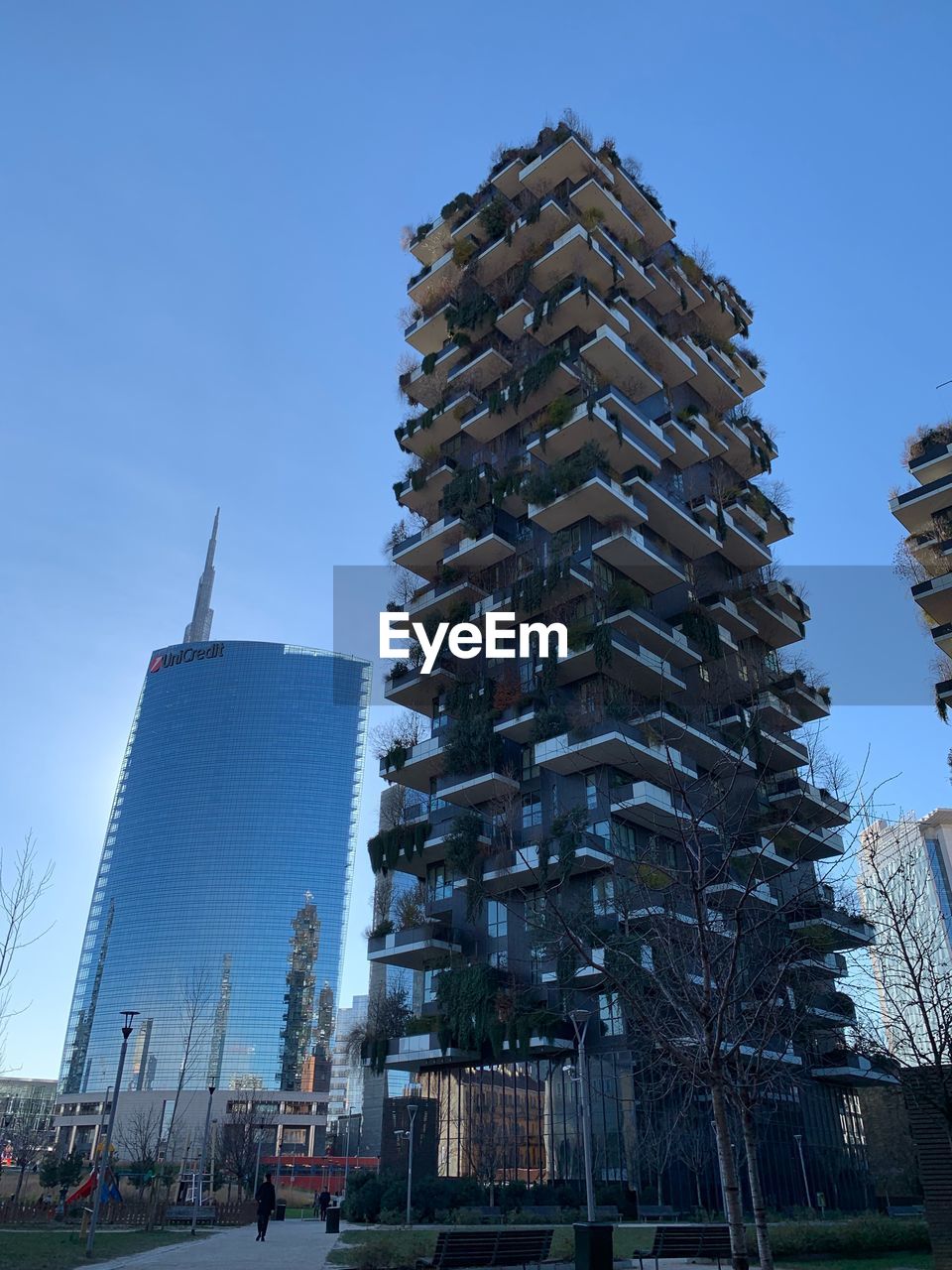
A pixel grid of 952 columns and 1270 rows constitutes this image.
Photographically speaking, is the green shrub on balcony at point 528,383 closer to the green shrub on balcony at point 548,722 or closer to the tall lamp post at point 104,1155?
the green shrub on balcony at point 548,722

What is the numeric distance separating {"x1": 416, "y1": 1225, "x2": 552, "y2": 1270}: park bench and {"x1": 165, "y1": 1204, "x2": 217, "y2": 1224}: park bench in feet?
77.1

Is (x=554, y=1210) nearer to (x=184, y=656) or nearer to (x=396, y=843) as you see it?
(x=396, y=843)

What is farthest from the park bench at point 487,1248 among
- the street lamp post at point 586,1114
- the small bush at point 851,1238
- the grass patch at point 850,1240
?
the small bush at point 851,1238

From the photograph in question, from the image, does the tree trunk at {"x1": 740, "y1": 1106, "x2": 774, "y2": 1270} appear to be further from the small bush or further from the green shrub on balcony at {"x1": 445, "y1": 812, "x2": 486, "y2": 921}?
the green shrub on balcony at {"x1": 445, "y1": 812, "x2": 486, "y2": 921}

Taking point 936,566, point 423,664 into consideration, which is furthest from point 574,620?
point 936,566

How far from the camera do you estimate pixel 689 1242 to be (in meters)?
18.5

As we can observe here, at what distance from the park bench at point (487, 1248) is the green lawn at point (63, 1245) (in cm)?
676

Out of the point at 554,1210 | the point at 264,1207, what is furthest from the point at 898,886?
the point at 554,1210

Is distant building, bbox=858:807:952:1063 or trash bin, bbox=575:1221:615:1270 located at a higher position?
distant building, bbox=858:807:952:1063

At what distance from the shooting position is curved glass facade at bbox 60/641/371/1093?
14738 centimetres

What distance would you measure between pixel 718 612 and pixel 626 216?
2411 cm

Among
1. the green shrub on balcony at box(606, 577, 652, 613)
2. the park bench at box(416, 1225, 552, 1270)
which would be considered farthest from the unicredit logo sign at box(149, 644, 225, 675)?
the park bench at box(416, 1225, 552, 1270)

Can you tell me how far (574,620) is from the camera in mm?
46906

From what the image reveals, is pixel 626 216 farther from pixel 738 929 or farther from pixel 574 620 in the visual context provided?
pixel 738 929
